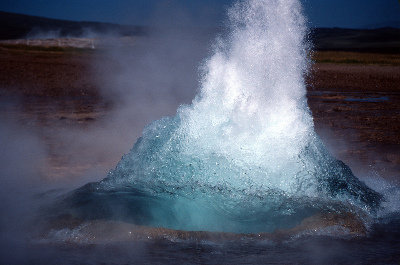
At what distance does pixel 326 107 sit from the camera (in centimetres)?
999

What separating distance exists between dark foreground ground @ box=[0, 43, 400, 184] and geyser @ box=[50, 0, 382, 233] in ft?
5.15

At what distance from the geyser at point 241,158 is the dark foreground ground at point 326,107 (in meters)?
1.57

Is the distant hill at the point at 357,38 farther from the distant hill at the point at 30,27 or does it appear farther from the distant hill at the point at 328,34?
the distant hill at the point at 30,27

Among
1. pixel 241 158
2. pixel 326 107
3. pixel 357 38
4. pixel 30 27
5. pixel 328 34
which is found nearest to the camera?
pixel 241 158

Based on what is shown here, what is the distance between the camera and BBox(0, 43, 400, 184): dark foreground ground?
597cm

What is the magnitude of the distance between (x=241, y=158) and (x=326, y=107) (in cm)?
672

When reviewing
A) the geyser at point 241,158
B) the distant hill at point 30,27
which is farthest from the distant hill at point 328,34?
the geyser at point 241,158

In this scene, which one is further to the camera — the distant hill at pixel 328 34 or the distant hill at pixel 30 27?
the distant hill at pixel 30 27

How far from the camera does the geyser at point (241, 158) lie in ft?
11.5

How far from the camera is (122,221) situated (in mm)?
3350

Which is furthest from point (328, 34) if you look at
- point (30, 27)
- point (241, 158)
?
point (241, 158)

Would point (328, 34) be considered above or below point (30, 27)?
below

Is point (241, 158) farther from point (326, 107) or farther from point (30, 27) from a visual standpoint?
point (30, 27)

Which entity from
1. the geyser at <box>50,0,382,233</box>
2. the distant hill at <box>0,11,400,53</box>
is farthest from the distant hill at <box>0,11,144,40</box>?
the geyser at <box>50,0,382,233</box>
